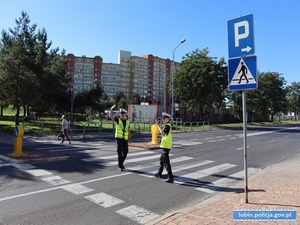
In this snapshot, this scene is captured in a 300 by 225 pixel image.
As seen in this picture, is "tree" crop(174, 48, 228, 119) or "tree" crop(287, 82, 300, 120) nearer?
"tree" crop(174, 48, 228, 119)

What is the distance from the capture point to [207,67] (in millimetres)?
42812

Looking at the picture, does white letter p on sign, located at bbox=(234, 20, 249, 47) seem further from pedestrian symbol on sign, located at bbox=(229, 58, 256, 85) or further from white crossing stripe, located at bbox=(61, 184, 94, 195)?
white crossing stripe, located at bbox=(61, 184, 94, 195)

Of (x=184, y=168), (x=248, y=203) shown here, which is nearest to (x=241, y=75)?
(x=248, y=203)

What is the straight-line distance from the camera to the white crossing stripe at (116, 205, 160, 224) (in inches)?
192

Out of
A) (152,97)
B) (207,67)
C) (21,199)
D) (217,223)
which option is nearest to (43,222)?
(21,199)

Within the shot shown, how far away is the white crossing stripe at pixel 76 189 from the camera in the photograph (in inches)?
250

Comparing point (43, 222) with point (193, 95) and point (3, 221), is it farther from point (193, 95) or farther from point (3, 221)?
point (193, 95)

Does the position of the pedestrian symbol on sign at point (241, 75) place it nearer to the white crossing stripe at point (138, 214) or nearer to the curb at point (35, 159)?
the white crossing stripe at point (138, 214)

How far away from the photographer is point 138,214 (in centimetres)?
512

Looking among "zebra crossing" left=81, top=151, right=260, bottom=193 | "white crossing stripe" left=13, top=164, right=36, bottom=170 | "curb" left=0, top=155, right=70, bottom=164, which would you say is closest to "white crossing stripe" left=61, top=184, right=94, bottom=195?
"zebra crossing" left=81, top=151, right=260, bottom=193

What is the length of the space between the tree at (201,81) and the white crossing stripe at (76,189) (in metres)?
37.0

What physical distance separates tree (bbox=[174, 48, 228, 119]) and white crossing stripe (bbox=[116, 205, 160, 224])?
38.1 meters

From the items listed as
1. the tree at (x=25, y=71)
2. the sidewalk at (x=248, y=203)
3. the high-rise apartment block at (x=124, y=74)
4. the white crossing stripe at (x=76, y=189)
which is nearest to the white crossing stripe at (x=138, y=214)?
the sidewalk at (x=248, y=203)

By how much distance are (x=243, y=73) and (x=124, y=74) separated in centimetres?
13284
